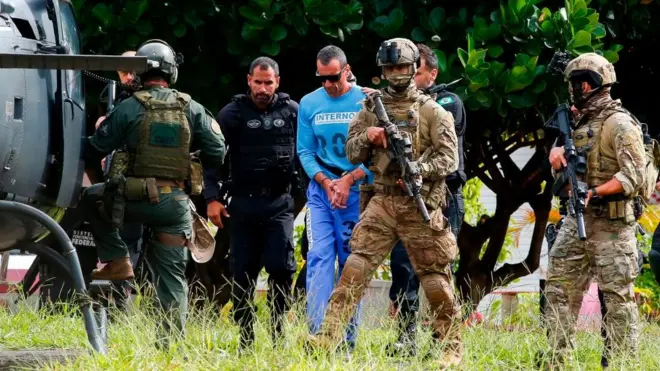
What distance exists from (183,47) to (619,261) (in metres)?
4.43

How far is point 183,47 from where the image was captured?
12.0 m

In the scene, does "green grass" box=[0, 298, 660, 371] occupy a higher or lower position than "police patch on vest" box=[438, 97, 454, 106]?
lower

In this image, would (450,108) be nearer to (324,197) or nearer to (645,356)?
(324,197)

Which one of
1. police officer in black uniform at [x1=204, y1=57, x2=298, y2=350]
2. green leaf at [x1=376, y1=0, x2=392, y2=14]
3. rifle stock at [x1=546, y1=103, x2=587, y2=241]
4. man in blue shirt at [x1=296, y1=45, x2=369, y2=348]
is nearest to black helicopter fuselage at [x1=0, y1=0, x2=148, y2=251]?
police officer in black uniform at [x1=204, y1=57, x2=298, y2=350]

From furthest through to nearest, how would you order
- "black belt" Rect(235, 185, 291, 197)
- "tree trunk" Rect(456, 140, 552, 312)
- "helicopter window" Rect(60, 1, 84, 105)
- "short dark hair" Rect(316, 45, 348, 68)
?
"tree trunk" Rect(456, 140, 552, 312) → "helicopter window" Rect(60, 1, 84, 105) → "black belt" Rect(235, 185, 291, 197) → "short dark hair" Rect(316, 45, 348, 68)

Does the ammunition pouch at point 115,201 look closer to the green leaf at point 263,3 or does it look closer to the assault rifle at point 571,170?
the green leaf at point 263,3

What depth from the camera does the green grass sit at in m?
7.92

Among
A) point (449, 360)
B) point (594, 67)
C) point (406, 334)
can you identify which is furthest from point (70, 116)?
point (594, 67)

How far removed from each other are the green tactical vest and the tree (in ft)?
7.21

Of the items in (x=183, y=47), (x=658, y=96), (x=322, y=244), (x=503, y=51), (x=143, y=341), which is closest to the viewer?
(x=143, y=341)

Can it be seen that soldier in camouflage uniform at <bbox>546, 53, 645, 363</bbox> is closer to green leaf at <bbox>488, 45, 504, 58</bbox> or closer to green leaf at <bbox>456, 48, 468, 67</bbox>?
green leaf at <bbox>456, 48, 468, 67</bbox>

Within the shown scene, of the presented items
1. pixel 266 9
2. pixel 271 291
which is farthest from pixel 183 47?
pixel 271 291

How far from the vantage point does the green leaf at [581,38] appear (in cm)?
1084

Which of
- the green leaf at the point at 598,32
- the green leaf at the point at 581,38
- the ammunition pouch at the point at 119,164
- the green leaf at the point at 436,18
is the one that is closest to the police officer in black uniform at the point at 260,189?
the ammunition pouch at the point at 119,164
